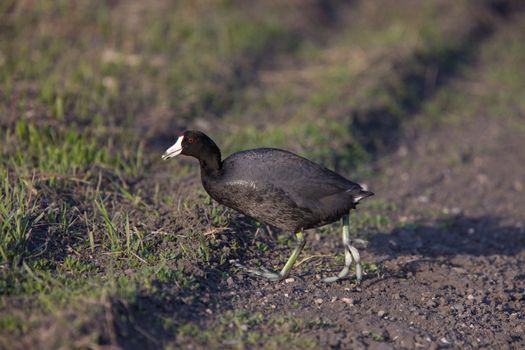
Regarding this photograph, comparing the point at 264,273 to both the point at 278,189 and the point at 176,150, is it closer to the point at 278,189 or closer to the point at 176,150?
the point at 278,189

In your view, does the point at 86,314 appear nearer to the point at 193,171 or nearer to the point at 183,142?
the point at 183,142

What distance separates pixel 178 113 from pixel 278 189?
309cm

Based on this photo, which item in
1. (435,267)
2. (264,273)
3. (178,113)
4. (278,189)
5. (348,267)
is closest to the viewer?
(278,189)

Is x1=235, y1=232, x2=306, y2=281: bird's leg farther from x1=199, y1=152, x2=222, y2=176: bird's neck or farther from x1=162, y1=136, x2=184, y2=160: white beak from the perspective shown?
x1=162, y1=136, x2=184, y2=160: white beak

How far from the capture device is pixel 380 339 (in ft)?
12.9

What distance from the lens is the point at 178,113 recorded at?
7230 mm

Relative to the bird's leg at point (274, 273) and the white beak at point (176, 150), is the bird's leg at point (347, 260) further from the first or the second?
the white beak at point (176, 150)

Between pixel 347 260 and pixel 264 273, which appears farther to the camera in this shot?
pixel 347 260

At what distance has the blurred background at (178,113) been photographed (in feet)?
13.6

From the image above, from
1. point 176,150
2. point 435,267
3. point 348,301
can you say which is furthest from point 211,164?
point 435,267

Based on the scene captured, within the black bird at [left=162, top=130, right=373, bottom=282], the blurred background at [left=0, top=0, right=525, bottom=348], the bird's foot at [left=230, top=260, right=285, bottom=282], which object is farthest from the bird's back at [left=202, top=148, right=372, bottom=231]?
the blurred background at [left=0, top=0, right=525, bottom=348]

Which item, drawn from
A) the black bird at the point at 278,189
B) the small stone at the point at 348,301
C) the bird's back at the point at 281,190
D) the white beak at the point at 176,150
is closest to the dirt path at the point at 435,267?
the small stone at the point at 348,301

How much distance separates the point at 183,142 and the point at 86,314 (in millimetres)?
1468

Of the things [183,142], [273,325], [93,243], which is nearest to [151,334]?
[273,325]
